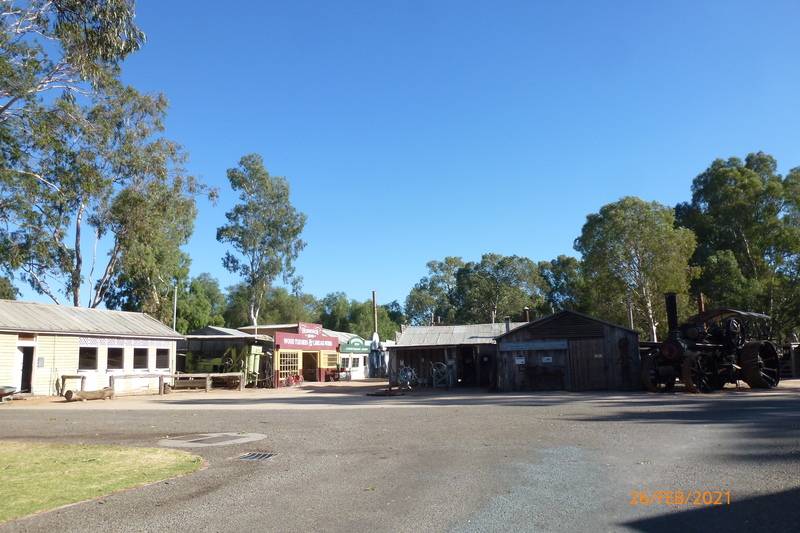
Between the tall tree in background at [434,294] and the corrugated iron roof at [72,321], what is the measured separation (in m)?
45.4

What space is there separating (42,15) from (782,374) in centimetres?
3881

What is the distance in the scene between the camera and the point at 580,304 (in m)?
54.5

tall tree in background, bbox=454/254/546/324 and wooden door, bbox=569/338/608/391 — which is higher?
tall tree in background, bbox=454/254/546/324

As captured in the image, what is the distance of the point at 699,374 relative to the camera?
2192 cm

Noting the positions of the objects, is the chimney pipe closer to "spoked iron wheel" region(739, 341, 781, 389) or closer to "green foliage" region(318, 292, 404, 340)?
"spoked iron wheel" region(739, 341, 781, 389)

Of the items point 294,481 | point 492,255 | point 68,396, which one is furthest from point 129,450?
point 492,255

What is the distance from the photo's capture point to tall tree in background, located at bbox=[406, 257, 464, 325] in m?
74.7

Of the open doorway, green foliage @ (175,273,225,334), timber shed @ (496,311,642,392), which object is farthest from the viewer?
green foliage @ (175,273,225,334)

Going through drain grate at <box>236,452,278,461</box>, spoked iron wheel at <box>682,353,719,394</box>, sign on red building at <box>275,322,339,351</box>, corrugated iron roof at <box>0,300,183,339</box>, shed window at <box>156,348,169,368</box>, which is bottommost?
drain grate at <box>236,452,278,461</box>

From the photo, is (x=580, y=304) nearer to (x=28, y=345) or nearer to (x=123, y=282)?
(x=123, y=282)

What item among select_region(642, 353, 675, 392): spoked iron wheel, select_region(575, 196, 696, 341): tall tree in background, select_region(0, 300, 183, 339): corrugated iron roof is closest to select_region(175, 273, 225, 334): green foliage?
select_region(0, 300, 183, 339): corrugated iron roof

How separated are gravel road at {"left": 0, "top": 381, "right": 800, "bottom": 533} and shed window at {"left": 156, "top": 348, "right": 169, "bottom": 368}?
54.6 feet

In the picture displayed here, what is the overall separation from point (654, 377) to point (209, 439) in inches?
705

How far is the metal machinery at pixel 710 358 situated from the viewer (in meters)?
21.8
